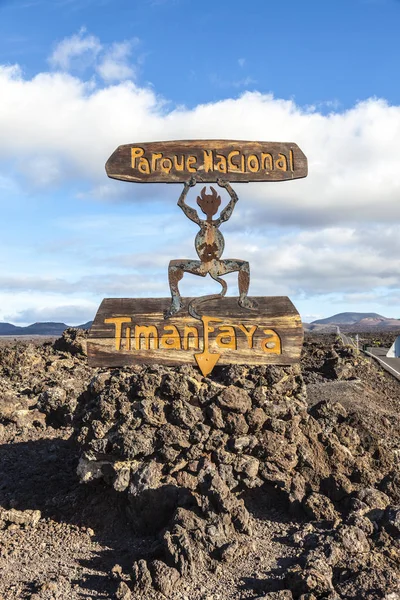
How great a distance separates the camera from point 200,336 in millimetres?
7734

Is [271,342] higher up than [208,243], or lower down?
lower down

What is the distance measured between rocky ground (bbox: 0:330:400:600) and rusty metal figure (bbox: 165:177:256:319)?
112 cm

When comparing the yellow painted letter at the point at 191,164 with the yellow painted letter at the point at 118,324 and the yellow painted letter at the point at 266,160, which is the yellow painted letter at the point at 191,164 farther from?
the yellow painted letter at the point at 118,324

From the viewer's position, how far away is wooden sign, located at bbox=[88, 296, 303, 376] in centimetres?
773

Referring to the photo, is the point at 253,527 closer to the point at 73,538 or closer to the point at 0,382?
the point at 73,538

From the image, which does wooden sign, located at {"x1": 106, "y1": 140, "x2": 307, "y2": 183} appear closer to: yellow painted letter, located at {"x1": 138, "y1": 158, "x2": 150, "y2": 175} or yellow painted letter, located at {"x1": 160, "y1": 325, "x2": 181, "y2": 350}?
yellow painted letter, located at {"x1": 138, "y1": 158, "x2": 150, "y2": 175}

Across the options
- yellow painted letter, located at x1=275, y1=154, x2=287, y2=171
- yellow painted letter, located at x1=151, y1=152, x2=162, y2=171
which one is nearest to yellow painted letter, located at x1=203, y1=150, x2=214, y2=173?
yellow painted letter, located at x1=151, y1=152, x2=162, y2=171

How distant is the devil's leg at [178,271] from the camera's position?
789cm

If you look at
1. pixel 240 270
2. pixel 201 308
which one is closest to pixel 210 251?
pixel 240 270

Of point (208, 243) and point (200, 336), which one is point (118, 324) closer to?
point (200, 336)

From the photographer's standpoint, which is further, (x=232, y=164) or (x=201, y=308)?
(x=232, y=164)

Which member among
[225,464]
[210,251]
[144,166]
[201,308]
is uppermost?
[144,166]

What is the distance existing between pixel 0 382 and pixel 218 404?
8960 millimetres

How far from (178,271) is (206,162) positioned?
1455 millimetres
